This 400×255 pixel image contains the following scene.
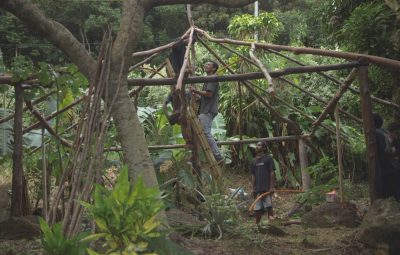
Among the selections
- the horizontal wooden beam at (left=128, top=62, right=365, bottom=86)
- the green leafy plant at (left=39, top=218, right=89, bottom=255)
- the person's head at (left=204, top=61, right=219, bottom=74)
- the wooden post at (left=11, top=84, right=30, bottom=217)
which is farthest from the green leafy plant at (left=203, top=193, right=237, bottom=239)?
the green leafy plant at (left=39, top=218, right=89, bottom=255)

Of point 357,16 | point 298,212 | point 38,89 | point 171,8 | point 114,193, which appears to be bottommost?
point 298,212

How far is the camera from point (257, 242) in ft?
16.3

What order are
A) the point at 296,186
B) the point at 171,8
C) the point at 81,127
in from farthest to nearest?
the point at 171,8 → the point at 296,186 → the point at 81,127

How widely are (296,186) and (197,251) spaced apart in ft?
23.5

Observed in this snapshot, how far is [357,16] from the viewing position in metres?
5.95

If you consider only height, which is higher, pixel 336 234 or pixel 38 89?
pixel 38 89

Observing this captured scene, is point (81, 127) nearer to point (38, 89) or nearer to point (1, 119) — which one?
point (38, 89)

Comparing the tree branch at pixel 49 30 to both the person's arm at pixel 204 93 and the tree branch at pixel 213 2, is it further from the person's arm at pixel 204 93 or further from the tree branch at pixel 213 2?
the person's arm at pixel 204 93

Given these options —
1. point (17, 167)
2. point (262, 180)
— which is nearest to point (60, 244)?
point (17, 167)

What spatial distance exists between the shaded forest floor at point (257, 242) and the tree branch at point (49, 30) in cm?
153

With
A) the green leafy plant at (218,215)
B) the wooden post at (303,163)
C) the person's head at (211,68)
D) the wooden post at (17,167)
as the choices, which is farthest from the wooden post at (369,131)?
the wooden post at (17,167)

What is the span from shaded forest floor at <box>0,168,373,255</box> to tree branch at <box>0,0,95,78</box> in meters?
1.53

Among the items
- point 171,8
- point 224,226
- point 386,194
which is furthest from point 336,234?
point 171,8

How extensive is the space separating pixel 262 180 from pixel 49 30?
4.08 m
